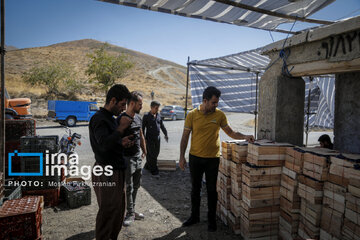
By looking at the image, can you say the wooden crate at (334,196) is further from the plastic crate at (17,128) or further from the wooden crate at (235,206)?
the plastic crate at (17,128)

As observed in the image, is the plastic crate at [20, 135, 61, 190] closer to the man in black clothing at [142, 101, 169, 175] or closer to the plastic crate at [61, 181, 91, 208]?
the plastic crate at [61, 181, 91, 208]

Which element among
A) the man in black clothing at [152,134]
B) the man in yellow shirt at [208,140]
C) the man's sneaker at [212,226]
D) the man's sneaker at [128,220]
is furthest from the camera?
the man in black clothing at [152,134]

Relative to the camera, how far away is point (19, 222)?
120 inches

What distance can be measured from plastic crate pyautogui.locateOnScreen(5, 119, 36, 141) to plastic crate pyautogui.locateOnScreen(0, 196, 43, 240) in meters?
2.47

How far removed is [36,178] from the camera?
14.5 feet

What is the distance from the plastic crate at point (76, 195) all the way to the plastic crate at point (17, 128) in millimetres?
1719

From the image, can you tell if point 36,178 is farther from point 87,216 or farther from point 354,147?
point 354,147

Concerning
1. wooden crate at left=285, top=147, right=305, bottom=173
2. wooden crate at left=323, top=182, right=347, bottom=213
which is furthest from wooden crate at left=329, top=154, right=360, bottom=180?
wooden crate at left=285, top=147, right=305, bottom=173

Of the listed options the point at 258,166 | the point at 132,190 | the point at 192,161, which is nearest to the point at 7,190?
the point at 132,190

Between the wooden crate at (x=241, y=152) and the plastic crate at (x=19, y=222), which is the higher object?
the wooden crate at (x=241, y=152)

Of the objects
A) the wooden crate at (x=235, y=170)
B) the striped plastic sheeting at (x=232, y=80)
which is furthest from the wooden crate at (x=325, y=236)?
the striped plastic sheeting at (x=232, y=80)

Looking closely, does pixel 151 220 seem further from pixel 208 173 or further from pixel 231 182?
pixel 231 182

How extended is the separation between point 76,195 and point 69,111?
15592 millimetres

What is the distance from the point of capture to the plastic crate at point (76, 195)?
4480 mm
